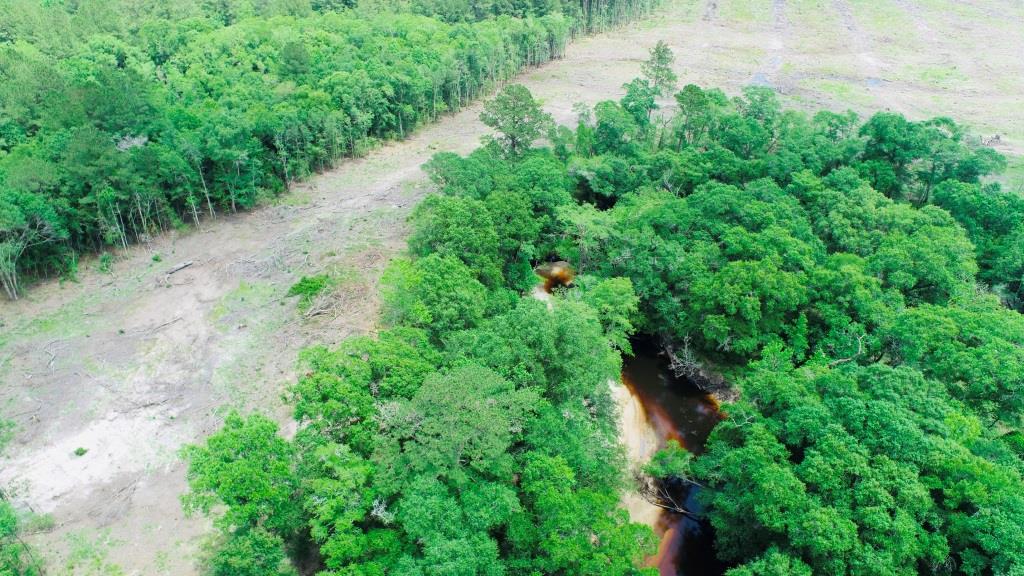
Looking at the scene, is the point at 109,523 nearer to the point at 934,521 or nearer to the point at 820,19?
the point at 934,521

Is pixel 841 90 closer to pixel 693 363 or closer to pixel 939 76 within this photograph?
pixel 939 76

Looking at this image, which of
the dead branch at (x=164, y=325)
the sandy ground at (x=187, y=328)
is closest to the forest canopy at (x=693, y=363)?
the sandy ground at (x=187, y=328)

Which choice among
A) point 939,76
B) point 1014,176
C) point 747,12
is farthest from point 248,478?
point 747,12

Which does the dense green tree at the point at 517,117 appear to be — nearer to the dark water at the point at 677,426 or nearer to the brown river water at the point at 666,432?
the brown river water at the point at 666,432

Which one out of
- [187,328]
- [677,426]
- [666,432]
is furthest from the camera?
[187,328]

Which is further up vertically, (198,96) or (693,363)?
(198,96)

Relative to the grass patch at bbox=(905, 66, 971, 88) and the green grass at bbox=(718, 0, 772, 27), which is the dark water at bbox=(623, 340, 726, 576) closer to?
the grass patch at bbox=(905, 66, 971, 88)
